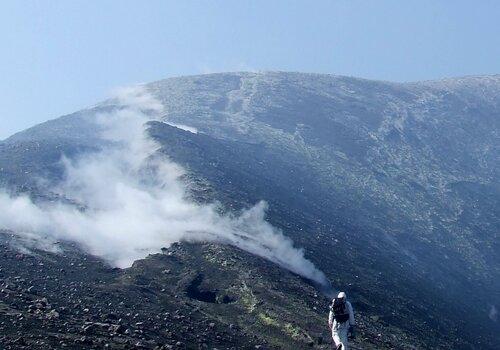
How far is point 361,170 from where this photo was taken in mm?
86750

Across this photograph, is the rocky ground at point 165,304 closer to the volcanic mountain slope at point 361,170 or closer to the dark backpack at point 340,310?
the dark backpack at point 340,310

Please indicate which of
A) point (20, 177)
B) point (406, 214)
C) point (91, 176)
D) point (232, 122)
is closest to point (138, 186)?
point (91, 176)

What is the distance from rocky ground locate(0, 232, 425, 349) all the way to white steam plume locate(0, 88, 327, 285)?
98.7 inches

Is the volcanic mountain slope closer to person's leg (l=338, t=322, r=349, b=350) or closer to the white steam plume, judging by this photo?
the white steam plume

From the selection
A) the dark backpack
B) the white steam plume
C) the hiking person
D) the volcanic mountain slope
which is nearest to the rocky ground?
the white steam plume

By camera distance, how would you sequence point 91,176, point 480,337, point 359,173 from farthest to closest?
point 359,173
point 91,176
point 480,337

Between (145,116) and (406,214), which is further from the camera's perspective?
(145,116)

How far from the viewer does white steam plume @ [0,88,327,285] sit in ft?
136

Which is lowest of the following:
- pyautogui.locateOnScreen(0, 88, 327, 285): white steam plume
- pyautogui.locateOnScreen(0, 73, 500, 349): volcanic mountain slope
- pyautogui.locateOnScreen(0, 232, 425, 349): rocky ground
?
pyautogui.locateOnScreen(0, 73, 500, 349): volcanic mountain slope

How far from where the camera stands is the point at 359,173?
85.4 metres

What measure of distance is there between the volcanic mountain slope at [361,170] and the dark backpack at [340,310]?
672 inches

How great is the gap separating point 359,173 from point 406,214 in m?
10.7

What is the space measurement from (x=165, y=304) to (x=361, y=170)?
60522 millimetres

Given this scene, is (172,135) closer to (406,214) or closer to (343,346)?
(406,214)
